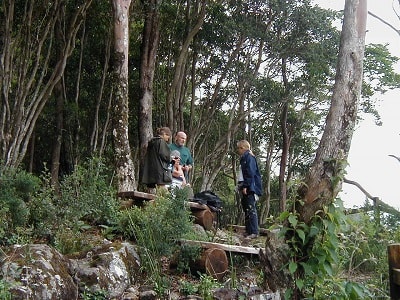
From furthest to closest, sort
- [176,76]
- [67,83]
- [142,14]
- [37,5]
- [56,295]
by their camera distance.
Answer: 1. [67,83]
2. [142,14]
3. [176,76]
4. [37,5]
5. [56,295]

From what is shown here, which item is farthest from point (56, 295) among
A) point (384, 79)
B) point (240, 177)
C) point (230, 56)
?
point (384, 79)

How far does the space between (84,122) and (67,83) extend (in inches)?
63.6

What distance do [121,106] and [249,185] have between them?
3.05m

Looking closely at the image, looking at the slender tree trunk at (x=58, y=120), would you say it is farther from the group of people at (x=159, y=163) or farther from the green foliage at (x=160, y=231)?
the green foliage at (x=160, y=231)

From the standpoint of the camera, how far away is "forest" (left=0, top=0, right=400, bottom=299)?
516 cm

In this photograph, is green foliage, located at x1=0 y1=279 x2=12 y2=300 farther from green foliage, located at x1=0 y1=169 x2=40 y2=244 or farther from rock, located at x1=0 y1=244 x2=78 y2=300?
green foliage, located at x1=0 y1=169 x2=40 y2=244

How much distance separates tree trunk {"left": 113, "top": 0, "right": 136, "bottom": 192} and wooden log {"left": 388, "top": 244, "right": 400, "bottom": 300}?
21.4ft

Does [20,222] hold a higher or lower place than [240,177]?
lower

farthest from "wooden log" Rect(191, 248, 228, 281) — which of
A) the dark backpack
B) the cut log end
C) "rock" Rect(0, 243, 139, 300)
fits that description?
the dark backpack

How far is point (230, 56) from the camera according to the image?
18.1 meters

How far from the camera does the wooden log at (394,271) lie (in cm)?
386

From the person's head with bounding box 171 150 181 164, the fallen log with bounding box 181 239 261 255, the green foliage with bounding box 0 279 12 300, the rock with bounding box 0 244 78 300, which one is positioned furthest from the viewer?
the person's head with bounding box 171 150 181 164

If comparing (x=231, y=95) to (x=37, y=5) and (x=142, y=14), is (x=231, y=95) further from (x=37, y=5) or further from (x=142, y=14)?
(x=37, y=5)

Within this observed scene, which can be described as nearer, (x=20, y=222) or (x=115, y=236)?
(x=20, y=222)
